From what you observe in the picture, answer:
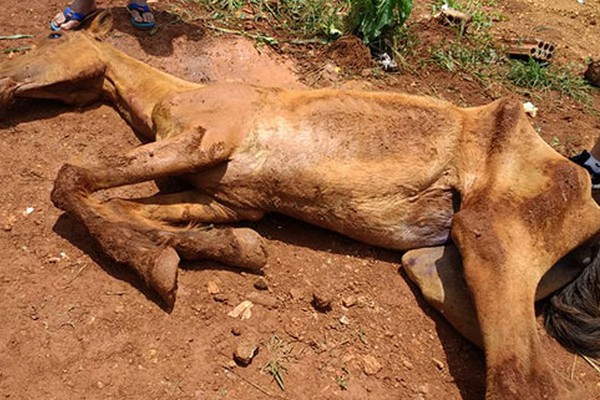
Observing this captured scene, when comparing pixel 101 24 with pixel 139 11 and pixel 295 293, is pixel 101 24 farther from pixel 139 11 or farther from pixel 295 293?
pixel 295 293

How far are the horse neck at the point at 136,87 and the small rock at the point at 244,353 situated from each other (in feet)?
5.12

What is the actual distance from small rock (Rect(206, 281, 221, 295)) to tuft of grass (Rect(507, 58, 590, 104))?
140 inches

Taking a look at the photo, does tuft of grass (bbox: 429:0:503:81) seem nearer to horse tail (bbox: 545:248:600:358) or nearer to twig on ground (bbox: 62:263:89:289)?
horse tail (bbox: 545:248:600:358)

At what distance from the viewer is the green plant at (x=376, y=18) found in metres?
5.09

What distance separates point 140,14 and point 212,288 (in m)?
2.61

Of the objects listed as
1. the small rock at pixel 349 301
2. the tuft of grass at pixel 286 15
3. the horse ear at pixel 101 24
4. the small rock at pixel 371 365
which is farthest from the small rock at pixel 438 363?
the horse ear at pixel 101 24

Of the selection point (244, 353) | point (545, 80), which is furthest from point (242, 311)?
point (545, 80)

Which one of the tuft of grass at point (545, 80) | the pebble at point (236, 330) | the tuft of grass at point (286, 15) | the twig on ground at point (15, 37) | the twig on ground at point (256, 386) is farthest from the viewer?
the tuft of grass at point (545, 80)

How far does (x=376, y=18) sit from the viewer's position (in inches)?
201

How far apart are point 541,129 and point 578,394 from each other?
2604 mm

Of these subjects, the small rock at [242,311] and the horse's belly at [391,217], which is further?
the horse's belly at [391,217]

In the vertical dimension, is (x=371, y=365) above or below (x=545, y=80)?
below

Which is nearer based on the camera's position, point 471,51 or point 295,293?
point 295,293

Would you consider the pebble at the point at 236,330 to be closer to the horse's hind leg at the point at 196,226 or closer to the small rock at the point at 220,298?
the small rock at the point at 220,298
